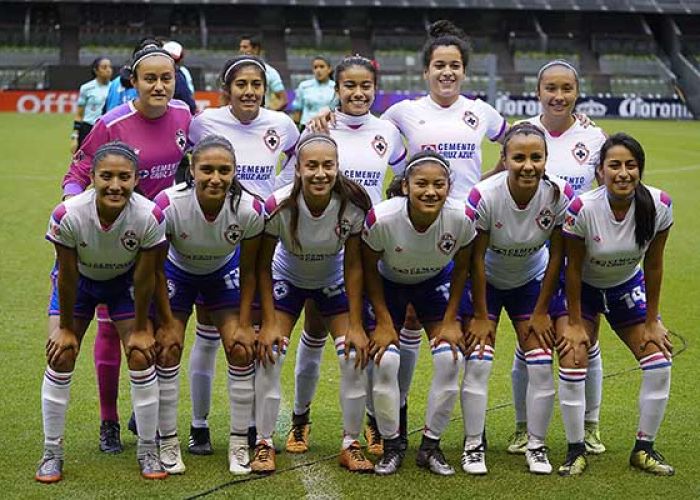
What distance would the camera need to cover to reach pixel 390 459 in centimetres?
609

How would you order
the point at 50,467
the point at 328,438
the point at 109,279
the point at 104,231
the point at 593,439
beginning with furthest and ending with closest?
the point at 328,438 → the point at 593,439 → the point at 109,279 → the point at 50,467 → the point at 104,231

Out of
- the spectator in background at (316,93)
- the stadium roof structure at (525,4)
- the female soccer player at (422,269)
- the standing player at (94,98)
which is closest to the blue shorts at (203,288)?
the female soccer player at (422,269)

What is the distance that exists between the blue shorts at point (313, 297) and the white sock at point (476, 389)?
74cm

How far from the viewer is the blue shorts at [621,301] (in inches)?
243

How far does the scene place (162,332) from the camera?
5.96 metres

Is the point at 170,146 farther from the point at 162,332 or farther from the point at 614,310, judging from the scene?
the point at 614,310

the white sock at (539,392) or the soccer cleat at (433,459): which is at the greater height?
the white sock at (539,392)

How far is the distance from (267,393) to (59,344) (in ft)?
3.54

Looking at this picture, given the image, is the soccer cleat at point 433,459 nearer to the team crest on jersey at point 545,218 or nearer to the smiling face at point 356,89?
the team crest on jersey at point 545,218

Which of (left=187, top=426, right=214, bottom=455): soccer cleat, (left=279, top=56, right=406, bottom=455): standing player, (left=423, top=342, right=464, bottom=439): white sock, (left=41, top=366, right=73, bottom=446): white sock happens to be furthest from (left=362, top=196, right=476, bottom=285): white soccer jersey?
(left=41, top=366, right=73, bottom=446): white sock

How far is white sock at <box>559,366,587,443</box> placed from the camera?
19.7ft

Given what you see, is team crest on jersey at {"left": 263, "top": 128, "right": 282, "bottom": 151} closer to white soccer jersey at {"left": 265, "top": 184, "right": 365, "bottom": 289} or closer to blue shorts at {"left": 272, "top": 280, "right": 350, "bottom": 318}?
white soccer jersey at {"left": 265, "top": 184, "right": 365, "bottom": 289}

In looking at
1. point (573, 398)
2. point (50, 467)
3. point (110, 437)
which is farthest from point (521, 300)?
point (50, 467)

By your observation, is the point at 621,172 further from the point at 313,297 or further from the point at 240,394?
the point at 240,394
